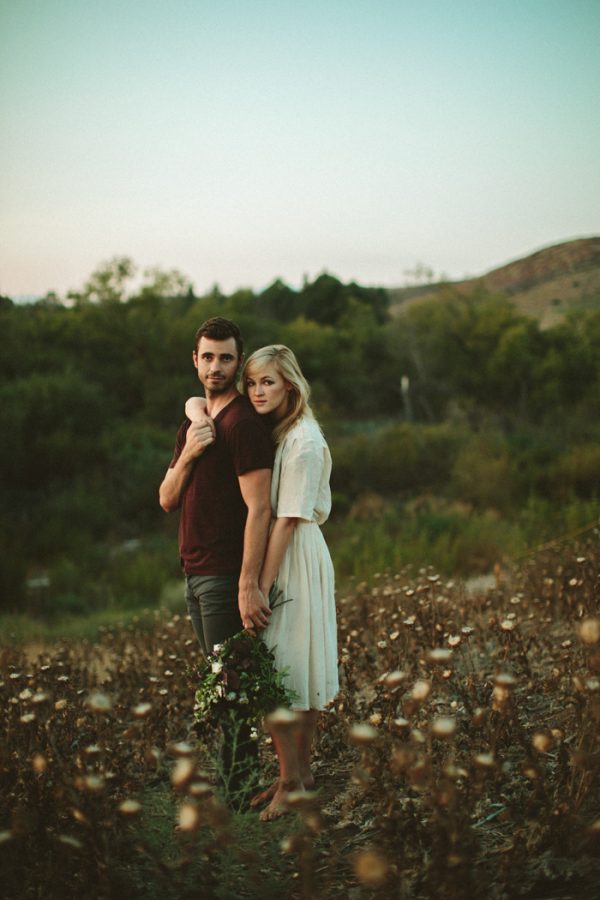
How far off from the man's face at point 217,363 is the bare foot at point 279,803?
1.63 metres

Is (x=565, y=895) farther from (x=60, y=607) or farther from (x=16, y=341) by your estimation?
(x=16, y=341)

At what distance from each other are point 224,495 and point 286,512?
0.28m

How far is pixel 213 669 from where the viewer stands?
3.02 m

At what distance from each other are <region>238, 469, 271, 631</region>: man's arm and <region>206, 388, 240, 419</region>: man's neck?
384 millimetres

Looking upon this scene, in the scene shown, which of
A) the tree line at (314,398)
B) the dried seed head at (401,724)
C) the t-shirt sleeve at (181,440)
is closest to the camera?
the dried seed head at (401,724)

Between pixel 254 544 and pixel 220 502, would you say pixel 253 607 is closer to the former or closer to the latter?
pixel 254 544

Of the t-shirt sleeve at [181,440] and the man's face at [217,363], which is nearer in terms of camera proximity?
the man's face at [217,363]

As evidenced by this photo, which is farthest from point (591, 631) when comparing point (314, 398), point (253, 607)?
point (314, 398)

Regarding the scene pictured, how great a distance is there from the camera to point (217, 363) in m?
3.24

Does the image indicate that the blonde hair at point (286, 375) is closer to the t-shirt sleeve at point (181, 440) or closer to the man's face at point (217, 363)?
the man's face at point (217, 363)

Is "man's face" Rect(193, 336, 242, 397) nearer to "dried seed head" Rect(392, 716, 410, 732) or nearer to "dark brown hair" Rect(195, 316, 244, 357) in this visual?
"dark brown hair" Rect(195, 316, 244, 357)

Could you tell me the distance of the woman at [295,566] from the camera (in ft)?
10.1

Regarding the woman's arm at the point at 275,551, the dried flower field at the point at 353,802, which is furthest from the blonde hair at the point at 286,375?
the dried flower field at the point at 353,802

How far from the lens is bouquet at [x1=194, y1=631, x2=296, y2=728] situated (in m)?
2.96
